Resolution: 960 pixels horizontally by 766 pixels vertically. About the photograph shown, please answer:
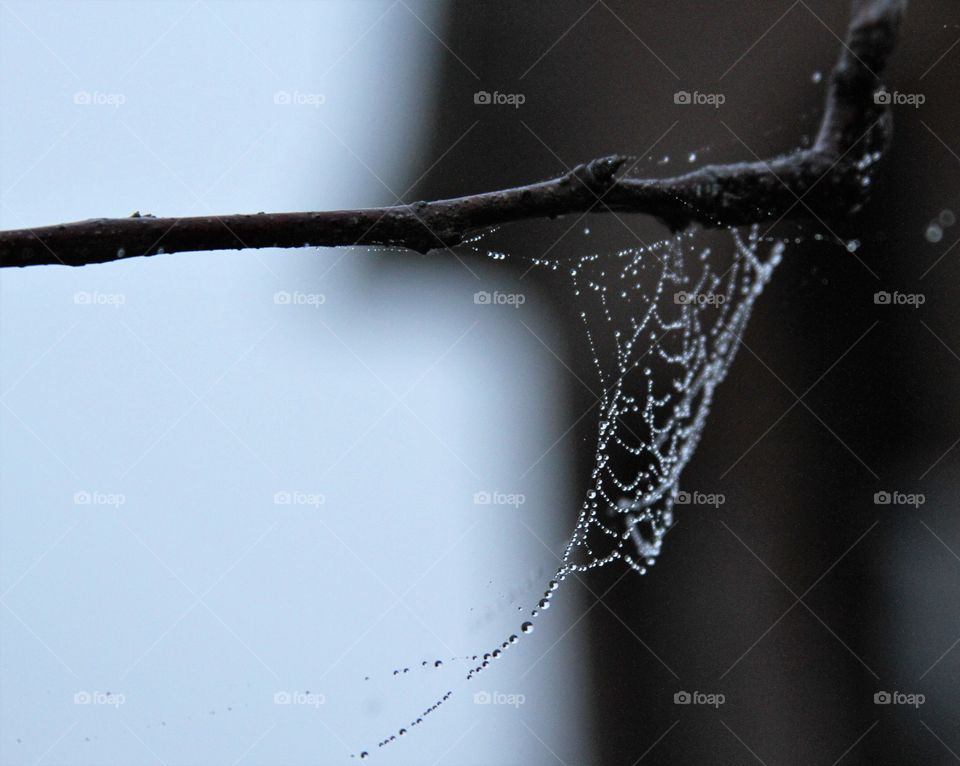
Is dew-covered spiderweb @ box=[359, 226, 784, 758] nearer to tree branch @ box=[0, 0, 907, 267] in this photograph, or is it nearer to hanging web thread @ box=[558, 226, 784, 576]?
hanging web thread @ box=[558, 226, 784, 576]

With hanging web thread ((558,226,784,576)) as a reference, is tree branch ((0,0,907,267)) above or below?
above

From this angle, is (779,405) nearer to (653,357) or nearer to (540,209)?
(653,357)

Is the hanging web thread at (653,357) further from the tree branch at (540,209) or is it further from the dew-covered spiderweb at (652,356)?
the tree branch at (540,209)

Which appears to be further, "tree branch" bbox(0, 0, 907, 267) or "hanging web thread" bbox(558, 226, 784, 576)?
"hanging web thread" bbox(558, 226, 784, 576)

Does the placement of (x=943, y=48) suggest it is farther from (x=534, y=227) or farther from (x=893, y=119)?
(x=534, y=227)

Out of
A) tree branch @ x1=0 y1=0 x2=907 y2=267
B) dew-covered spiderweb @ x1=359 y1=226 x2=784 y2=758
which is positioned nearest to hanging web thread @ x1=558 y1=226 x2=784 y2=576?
dew-covered spiderweb @ x1=359 y1=226 x2=784 y2=758

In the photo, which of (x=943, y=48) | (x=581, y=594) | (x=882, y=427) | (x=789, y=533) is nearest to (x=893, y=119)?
(x=943, y=48)
